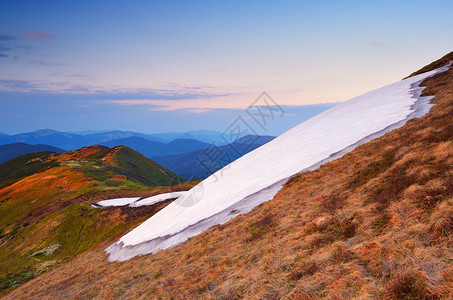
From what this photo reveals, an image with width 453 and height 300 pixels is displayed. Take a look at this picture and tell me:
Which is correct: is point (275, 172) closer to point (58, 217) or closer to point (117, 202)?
point (117, 202)

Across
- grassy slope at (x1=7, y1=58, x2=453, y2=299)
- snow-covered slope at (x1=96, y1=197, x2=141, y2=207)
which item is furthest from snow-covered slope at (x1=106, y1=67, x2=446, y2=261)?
snow-covered slope at (x1=96, y1=197, x2=141, y2=207)

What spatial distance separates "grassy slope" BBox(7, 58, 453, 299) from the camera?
6.28 m

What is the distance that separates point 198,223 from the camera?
2155cm

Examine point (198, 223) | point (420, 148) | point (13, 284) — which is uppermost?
point (420, 148)

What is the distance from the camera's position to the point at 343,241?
862 cm

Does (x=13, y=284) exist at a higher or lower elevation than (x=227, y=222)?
lower

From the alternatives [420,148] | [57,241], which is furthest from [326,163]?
[57,241]

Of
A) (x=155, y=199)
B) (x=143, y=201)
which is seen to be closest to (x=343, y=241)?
(x=155, y=199)

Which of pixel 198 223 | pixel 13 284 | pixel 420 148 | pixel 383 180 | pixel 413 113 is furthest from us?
pixel 13 284

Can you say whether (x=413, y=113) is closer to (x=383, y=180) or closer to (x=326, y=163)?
(x=326, y=163)

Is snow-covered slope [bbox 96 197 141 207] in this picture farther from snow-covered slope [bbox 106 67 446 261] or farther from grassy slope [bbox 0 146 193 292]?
snow-covered slope [bbox 106 67 446 261]

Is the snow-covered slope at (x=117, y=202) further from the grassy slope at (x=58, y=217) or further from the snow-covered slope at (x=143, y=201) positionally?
the grassy slope at (x=58, y=217)

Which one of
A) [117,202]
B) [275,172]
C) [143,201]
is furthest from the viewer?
[117,202]

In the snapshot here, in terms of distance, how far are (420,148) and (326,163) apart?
23.5 ft
